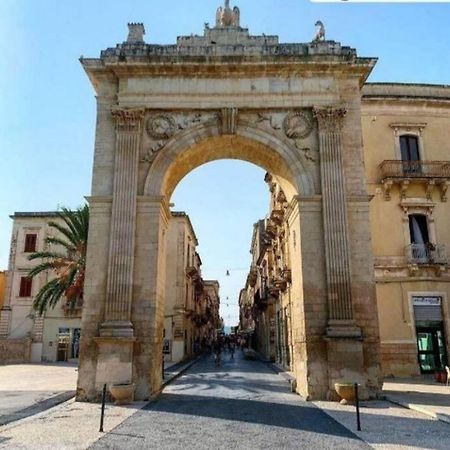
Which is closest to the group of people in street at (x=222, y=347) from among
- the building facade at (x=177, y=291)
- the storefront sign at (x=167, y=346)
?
the building facade at (x=177, y=291)

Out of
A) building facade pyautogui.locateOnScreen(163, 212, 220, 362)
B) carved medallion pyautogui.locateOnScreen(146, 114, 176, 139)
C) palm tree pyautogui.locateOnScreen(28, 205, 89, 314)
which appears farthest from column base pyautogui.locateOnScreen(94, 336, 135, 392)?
building facade pyautogui.locateOnScreen(163, 212, 220, 362)

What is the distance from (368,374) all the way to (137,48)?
12.1 meters

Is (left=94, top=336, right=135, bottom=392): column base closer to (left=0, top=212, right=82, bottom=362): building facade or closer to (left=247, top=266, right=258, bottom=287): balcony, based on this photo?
(left=0, top=212, right=82, bottom=362): building facade

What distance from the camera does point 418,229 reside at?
19906 millimetres

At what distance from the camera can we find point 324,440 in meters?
7.68

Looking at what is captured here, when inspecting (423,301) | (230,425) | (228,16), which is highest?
(228,16)

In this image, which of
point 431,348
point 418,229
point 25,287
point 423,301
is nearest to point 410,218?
point 418,229

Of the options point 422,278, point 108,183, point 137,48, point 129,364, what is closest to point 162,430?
point 129,364

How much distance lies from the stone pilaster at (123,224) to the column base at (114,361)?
22 cm

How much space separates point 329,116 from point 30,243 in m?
27.5

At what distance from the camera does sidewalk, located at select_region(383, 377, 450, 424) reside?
33.1 ft

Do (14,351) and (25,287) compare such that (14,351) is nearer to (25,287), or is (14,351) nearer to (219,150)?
(25,287)

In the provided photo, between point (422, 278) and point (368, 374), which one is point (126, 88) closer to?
point (368, 374)

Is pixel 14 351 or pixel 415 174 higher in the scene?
pixel 415 174
